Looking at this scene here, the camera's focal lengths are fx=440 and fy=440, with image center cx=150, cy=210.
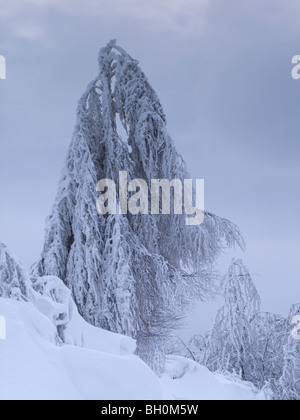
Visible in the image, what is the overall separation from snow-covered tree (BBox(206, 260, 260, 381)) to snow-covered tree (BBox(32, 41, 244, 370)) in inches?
28.9

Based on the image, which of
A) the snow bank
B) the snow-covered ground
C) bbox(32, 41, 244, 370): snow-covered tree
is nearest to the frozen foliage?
the snow-covered ground

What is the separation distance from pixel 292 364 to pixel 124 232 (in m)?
2.94

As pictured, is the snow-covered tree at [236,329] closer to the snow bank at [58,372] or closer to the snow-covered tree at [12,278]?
the snow-covered tree at [12,278]

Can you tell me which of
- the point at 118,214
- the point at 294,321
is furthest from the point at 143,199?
the point at 294,321

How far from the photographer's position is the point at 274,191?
5254mm

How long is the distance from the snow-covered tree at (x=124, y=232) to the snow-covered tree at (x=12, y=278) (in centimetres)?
244

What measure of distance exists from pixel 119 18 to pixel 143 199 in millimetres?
3067

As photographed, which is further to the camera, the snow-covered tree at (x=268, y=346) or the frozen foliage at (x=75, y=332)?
the snow-covered tree at (x=268, y=346)

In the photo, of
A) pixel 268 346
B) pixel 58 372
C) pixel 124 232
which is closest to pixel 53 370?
pixel 58 372

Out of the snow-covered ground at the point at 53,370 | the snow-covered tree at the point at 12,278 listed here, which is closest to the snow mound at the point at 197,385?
the snow-covered ground at the point at 53,370

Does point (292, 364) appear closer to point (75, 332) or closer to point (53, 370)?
point (75, 332)

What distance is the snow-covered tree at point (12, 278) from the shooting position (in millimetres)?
3768
